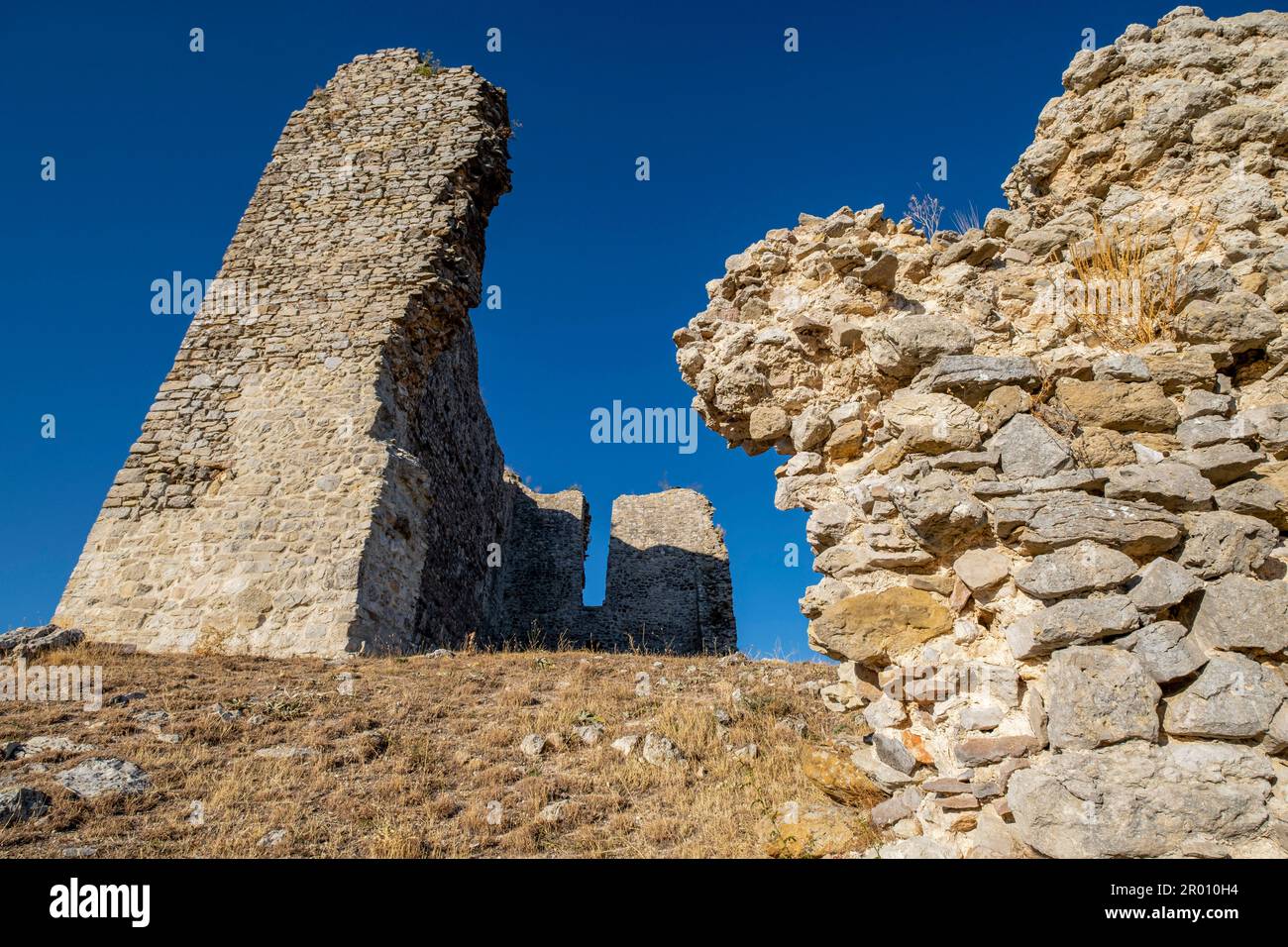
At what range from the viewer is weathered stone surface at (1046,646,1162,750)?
7.75ft

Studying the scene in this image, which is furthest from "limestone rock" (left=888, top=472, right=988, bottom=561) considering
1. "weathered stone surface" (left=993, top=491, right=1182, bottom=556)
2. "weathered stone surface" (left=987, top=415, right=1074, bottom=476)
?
"weathered stone surface" (left=987, top=415, right=1074, bottom=476)

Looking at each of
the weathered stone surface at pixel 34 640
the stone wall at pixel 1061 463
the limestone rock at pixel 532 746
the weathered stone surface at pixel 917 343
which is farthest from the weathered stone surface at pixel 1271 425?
the weathered stone surface at pixel 34 640

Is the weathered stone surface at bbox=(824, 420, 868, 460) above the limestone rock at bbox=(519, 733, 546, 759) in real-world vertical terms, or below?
above

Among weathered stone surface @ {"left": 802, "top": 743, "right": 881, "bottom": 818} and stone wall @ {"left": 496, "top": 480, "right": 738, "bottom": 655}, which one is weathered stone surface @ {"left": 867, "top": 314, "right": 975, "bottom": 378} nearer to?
weathered stone surface @ {"left": 802, "top": 743, "right": 881, "bottom": 818}

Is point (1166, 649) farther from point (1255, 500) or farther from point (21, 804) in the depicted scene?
point (21, 804)

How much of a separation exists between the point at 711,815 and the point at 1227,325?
3.54 metres

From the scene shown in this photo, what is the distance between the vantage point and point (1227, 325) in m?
3.27

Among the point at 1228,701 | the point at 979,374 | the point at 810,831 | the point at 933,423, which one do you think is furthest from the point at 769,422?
the point at 1228,701

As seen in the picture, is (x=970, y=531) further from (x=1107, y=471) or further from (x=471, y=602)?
(x=471, y=602)

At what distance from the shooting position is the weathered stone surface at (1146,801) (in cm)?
217

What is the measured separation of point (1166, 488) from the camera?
9.16 ft

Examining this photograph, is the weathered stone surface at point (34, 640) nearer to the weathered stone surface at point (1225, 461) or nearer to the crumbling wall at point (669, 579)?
the weathered stone surface at point (1225, 461)

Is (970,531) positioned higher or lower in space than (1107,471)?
lower
